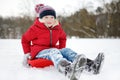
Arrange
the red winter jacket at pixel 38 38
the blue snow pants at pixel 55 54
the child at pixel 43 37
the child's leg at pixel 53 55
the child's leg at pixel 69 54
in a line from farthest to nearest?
the red winter jacket at pixel 38 38 < the child at pixel 43 37 < the child's leg at pixel 69 54 < the blue snow pants at pixel 55 54 < the child's leg at pixel 53 55

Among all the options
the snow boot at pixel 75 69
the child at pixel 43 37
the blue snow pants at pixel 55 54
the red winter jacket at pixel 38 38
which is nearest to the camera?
the snow boot at pixel 75 69

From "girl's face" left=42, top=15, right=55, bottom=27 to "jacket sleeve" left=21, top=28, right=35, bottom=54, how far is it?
17 cm

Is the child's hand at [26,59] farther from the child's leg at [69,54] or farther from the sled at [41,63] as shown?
the child's leg at [69,54]

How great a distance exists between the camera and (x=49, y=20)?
2596 mm

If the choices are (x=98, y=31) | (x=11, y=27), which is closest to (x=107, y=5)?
(x=98, y=31)

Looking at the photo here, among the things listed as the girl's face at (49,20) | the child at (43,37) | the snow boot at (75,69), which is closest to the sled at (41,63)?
the child at (43,37)

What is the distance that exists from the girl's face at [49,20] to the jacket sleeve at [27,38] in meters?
0.17

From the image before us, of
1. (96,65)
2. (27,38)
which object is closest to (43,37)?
(27,38)

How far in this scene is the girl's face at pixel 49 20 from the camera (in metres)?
2.58

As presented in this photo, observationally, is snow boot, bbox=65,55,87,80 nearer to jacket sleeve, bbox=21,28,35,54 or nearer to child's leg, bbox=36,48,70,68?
child's leg, bbox=36,48,70,68

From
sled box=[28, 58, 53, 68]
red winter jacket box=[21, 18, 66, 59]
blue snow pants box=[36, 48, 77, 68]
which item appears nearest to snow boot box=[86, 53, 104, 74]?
blue snow pants box=[36, 48, 77, 68]

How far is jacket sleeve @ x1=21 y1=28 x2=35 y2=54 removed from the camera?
257 centimetres

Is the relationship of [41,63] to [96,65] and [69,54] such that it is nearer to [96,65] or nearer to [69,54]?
[69,54]

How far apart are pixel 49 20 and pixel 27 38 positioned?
0.30 meters
